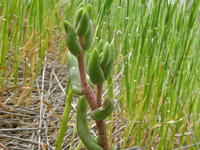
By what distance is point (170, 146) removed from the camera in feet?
2.92

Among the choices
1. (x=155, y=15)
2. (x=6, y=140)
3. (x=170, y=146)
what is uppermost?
(x=155, y=15)

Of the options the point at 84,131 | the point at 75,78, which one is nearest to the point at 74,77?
the point at 75,78

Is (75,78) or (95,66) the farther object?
(75,78)

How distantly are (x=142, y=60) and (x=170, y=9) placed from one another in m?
0.24

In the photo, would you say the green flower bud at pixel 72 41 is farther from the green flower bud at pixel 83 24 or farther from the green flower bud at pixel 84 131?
the green flower bud at pixel 84 131

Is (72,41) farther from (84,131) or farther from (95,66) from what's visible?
(84,131)

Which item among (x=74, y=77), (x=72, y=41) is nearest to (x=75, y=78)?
(x=74, y=77)

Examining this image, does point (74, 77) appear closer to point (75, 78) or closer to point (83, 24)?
point (75, 78)

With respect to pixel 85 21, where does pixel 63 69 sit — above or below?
below

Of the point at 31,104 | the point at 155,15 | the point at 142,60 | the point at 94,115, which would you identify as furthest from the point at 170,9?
the point at 31,104

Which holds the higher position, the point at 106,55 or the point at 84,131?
the point at 106,55

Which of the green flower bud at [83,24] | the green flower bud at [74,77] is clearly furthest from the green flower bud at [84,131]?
the green flower bud at [83,24]

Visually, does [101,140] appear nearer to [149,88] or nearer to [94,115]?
[94,115]

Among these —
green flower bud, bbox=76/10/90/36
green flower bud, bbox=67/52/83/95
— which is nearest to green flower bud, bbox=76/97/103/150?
green flower bud, bbox=67/52/83/95
